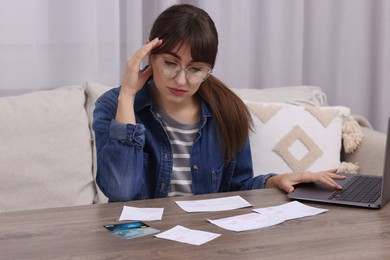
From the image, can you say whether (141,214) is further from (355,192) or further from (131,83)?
(355,192)

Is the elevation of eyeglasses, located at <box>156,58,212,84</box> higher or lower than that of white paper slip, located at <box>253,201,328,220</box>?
higher

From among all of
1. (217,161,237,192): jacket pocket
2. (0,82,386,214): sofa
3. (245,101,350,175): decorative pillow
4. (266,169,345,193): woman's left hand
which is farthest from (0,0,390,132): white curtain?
(266,169,345,193): woman's left hand

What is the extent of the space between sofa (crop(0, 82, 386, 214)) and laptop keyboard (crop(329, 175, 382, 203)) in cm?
64

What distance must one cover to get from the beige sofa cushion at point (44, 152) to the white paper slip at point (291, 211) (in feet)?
3.36

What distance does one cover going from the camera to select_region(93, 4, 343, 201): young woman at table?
1680 mm

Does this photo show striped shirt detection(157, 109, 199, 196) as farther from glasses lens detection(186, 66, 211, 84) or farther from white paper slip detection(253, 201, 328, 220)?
white paper slip detection(253, 201, 328, 220)

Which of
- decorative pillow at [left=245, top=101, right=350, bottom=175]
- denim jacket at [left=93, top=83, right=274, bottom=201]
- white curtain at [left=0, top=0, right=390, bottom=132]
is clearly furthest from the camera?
white curtain at [left=0, top=0, right=390, bottom=132]

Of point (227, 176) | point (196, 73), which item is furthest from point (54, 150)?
point (196, 73)

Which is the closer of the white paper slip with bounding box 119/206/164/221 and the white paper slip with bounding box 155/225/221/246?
the white paper slip with bounding box 155/225/221/246

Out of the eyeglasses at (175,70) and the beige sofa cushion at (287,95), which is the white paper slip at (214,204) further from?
the beige sofa cushion at (287,95)

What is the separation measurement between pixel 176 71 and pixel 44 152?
2.65ft

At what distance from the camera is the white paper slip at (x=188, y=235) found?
1.25 meters

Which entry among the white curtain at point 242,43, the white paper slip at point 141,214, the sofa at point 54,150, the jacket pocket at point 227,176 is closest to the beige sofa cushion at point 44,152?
the sofa at point 54,150

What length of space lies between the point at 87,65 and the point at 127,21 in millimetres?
258
